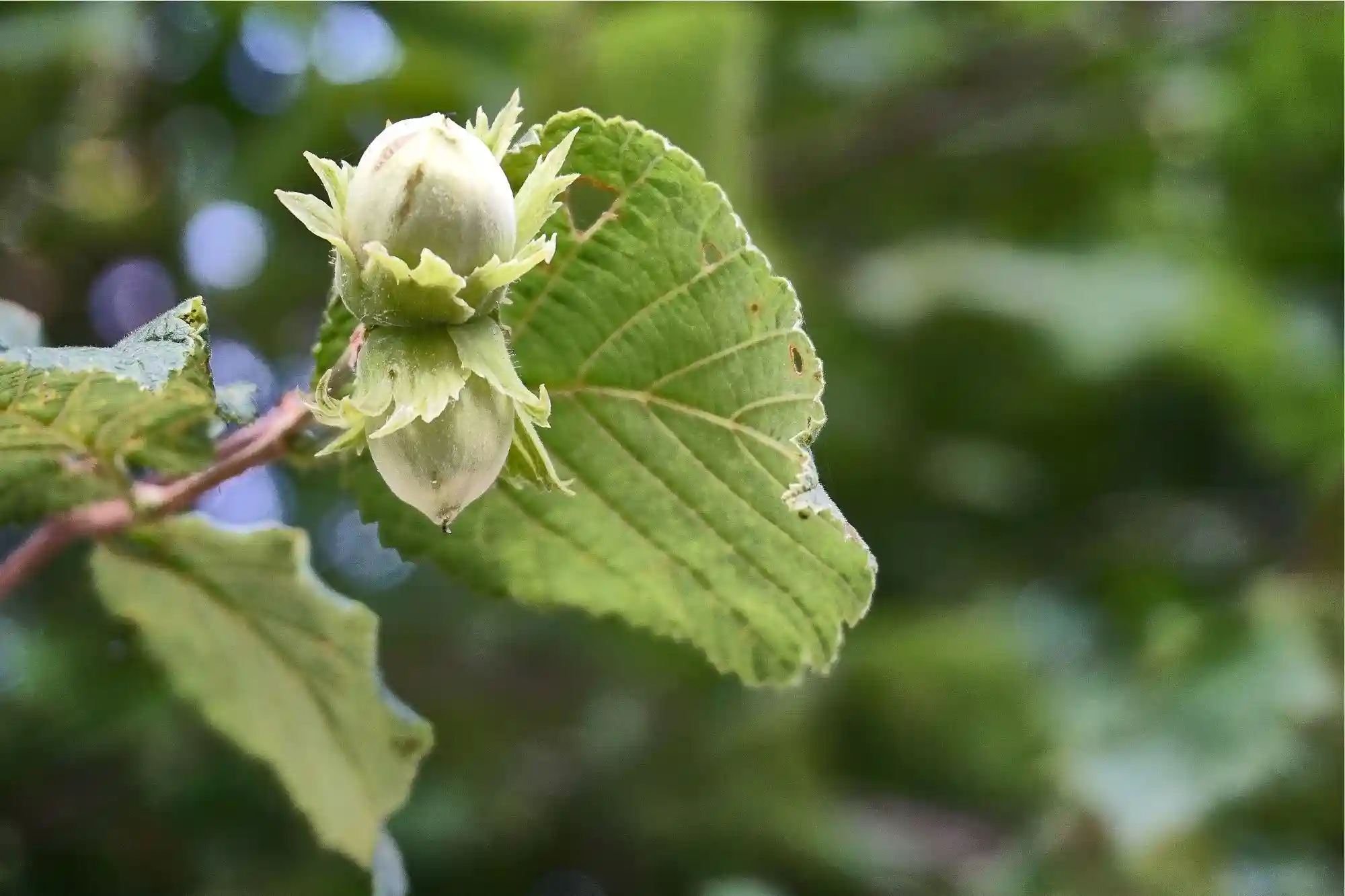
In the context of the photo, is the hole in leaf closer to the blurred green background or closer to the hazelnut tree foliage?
the hazelnut tree foliage

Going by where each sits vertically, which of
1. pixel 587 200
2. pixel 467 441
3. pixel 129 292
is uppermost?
pixel 129 292

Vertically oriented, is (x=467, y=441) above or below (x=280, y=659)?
above

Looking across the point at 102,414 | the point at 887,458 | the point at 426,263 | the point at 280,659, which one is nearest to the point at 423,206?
the point at 426,263

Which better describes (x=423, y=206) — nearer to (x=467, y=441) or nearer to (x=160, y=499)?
(x=467, y=441)

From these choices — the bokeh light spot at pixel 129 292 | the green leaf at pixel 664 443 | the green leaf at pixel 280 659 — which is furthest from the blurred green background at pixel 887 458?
the green leaf at pixel 664 443

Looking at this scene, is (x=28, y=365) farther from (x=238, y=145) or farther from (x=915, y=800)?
(x=915, y=800)

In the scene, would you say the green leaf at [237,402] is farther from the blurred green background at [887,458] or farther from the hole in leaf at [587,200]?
the blurred green background at [887,458]

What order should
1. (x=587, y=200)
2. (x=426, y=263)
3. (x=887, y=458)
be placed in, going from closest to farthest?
(x=426, y=263)
(x=587, y=200)
(x=887, y=458)
